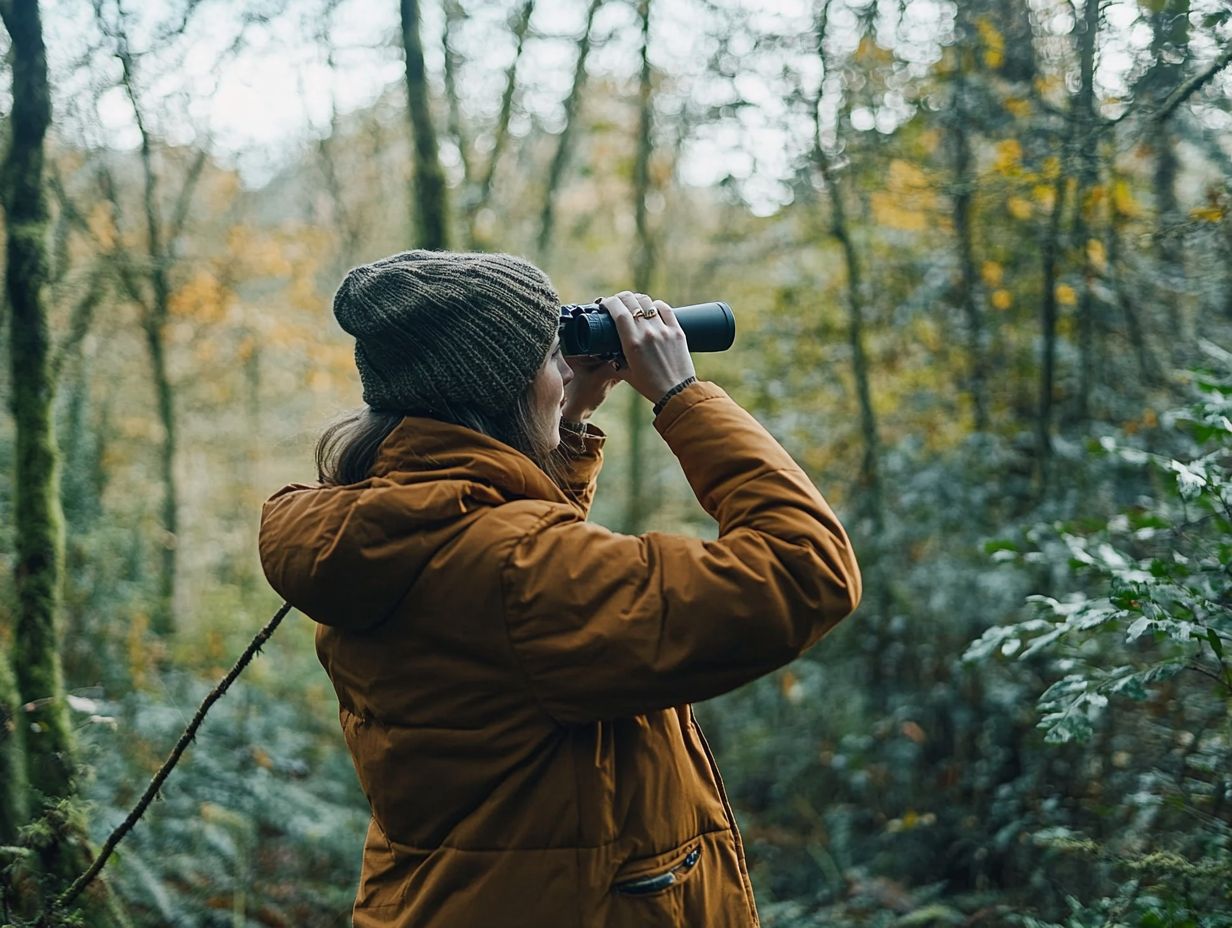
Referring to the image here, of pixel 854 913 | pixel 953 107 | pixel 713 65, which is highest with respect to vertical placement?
pixel 713 65

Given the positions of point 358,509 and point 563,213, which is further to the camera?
point 563,213

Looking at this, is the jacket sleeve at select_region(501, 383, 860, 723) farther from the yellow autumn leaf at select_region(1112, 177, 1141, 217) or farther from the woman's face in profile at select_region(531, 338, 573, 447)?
the yellow autumn leaf at select_region(1112, 177, 1141, 217)

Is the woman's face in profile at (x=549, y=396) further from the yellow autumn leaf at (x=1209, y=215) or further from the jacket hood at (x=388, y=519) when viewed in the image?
the yellow autumn leaf at (x=1209, y=215)

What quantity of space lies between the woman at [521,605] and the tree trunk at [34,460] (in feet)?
4.30

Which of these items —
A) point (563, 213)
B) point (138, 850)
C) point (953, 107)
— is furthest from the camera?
point (563, 213)

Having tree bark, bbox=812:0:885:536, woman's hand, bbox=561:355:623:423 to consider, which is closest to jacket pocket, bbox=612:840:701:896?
woman's hand, bbox=561:355:623:423

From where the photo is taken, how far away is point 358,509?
1.35 meters

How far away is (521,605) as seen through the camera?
4.31 ft

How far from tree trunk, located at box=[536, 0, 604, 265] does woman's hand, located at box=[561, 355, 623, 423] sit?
664 cm

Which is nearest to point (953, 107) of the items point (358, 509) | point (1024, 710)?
point (1024, 710)

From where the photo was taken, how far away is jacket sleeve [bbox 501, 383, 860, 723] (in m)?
1.28

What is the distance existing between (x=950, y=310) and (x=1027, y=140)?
1440 millimetres

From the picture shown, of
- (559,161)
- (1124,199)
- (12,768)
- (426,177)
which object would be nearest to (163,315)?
(559,161)

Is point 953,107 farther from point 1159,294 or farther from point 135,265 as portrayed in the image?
point 135,265
